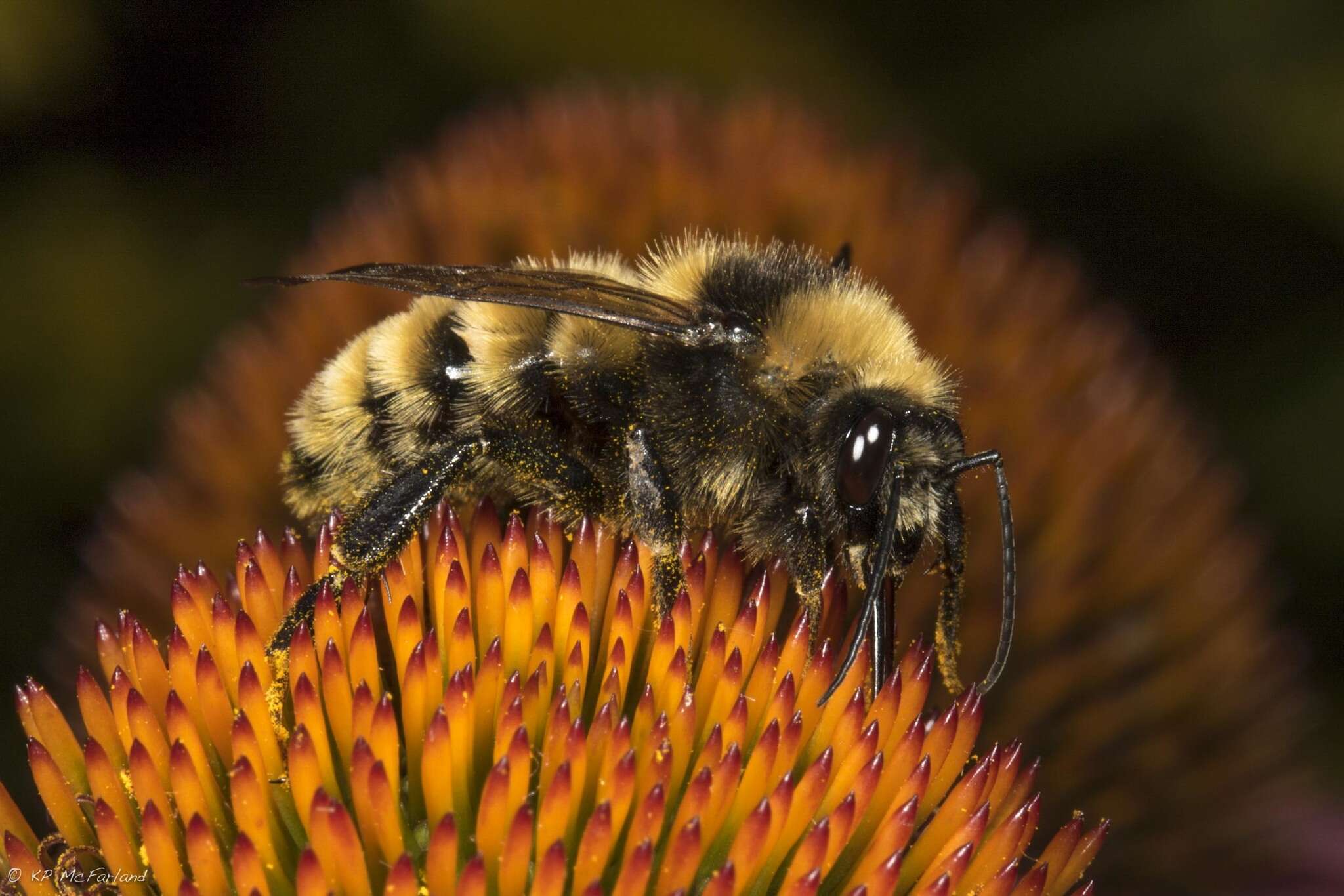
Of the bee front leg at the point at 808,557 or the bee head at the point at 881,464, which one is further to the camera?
the bee front leg at the point at 808,557

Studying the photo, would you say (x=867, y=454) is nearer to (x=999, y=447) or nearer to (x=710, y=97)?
(x=999, y=447)

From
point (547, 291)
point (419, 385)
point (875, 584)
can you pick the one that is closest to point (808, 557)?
point (875, 584)

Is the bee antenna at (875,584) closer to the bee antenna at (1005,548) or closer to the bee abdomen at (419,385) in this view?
the bee antenna at (1005,548)

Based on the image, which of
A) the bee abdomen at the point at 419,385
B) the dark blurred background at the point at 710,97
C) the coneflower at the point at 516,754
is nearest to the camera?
the coneflower at the point at 516,754

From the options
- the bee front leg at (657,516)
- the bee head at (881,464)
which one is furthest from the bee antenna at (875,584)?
the bee front leg at (657,516)

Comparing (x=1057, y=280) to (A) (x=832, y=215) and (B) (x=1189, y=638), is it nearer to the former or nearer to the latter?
Result: (A) (x=832, y=215)

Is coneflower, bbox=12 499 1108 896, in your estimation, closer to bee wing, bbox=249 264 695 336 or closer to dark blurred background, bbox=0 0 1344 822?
bee wing, bbox=249 264 695 336

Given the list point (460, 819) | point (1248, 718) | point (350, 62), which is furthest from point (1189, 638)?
point (350, 62)
